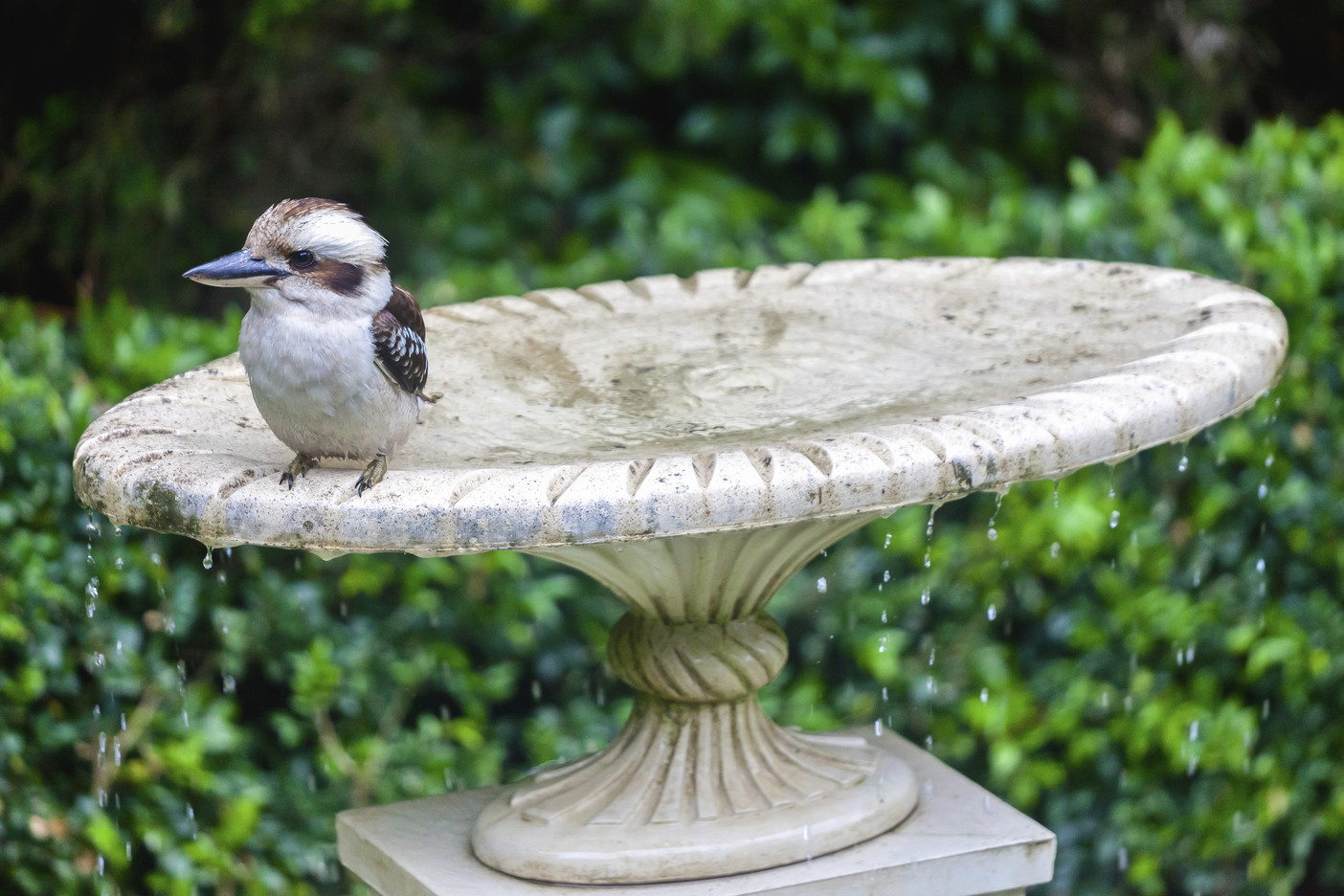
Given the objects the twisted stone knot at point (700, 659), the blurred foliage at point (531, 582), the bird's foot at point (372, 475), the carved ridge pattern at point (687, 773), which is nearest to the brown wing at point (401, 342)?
the bird's foot at point (372, 475)

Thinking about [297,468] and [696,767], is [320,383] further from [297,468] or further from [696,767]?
[696,767]

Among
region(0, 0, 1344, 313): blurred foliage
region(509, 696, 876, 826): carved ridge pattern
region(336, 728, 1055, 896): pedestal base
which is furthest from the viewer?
region(0, 0, 1344, 313): blurred foliage

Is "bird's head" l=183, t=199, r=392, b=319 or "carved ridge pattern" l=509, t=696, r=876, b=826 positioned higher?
"bird's head" l=183, t=199, r=392, b=319

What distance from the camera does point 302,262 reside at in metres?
2.07

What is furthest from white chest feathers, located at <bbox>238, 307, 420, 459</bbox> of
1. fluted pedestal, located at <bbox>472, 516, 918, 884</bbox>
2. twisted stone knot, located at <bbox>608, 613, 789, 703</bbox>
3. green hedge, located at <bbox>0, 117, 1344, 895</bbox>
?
green hedge, located at <bbox>0, 117, 1344, 895</bbox>

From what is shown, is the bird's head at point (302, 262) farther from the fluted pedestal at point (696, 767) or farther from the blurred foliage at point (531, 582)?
the blurred foliage at point (531, 582)

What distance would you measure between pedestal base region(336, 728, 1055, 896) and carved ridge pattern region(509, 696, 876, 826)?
123 millimetres

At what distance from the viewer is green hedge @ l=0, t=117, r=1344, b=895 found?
3312 mm

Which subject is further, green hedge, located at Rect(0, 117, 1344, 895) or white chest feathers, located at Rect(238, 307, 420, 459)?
green hedge, located at Rect(0, 117, 1344, 895)

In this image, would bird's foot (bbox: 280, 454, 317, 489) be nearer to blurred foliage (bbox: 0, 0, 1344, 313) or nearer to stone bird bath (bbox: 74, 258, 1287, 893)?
stone bird bath (bbox: 74, 258, 1287, 893)

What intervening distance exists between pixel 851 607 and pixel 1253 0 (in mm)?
3487

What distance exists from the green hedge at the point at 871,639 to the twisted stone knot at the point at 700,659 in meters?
0.75

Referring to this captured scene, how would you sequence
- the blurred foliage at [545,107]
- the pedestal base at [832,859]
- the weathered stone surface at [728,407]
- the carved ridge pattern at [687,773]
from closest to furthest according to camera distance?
the weathered stone surface at [728,407] → the pedestal base at [832,859] → the carved ridge pattern at [687,773] → the blurred foliage at [545,107]

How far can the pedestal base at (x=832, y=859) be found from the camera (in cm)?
247
